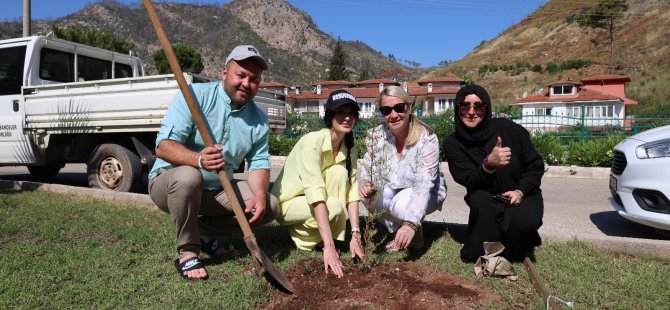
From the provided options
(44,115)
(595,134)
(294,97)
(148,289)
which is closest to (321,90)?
(294,97)

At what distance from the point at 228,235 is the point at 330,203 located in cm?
106

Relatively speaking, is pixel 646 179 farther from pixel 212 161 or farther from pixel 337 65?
pixel 337 65

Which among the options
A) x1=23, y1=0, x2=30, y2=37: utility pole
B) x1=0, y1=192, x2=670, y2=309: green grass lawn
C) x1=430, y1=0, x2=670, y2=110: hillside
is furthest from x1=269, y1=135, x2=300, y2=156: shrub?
x1=430, y1=0, x2=670, y2=110: hillside

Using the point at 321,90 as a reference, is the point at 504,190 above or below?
below

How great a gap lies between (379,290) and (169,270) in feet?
4.45

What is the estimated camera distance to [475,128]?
11.7 ft

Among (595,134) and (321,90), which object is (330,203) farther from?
(321,90)

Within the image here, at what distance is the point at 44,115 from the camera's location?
22.3ft

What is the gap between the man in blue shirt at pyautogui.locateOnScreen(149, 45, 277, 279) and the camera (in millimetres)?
3037

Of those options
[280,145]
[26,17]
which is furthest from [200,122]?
[26,17]

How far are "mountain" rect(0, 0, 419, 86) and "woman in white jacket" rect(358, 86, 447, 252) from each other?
79628 millimetres

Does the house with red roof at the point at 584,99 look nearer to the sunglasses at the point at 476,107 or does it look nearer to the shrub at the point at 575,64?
the shrub at the point at 575,64

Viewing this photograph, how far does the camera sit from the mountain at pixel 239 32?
100438 mm

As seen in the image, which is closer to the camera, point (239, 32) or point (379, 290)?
point (379, 290)
